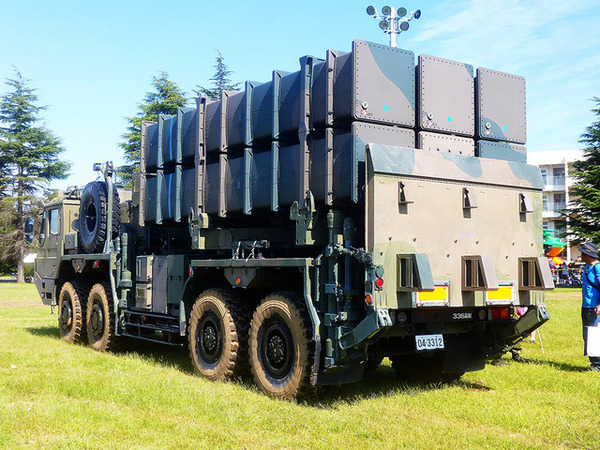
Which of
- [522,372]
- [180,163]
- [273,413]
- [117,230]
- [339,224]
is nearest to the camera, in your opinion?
[273,413]

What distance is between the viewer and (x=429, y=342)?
7.50 m

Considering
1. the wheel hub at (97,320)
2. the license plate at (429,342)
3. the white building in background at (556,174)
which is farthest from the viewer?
the white building in background at (556,174)

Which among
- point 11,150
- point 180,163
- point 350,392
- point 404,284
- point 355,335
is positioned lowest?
point 350,392

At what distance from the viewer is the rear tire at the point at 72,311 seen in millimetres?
12859

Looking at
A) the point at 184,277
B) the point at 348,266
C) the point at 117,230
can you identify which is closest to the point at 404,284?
the point at 348,266

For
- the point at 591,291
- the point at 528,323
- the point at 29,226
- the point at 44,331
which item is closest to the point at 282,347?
the point at 528,323

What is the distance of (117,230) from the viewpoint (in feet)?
40.2

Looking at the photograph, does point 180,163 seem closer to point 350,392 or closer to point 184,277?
point 184,277

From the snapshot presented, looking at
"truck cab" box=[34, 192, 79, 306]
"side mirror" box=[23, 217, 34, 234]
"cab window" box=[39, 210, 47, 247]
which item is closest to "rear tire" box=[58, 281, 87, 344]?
"truck cab" box=[34, 192, 79, 306]

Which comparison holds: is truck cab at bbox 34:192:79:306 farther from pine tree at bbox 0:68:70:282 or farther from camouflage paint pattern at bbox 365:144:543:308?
pine tree at bbox 0:68:70:282

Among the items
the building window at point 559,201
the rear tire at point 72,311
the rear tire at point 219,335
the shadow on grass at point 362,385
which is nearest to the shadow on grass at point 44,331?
the rear tire at point 72,311

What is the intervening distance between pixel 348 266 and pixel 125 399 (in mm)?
2897

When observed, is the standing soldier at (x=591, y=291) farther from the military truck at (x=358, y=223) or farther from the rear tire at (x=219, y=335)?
the rear tire at (x=219, y=335)

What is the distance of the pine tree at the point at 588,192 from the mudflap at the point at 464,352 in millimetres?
35472
